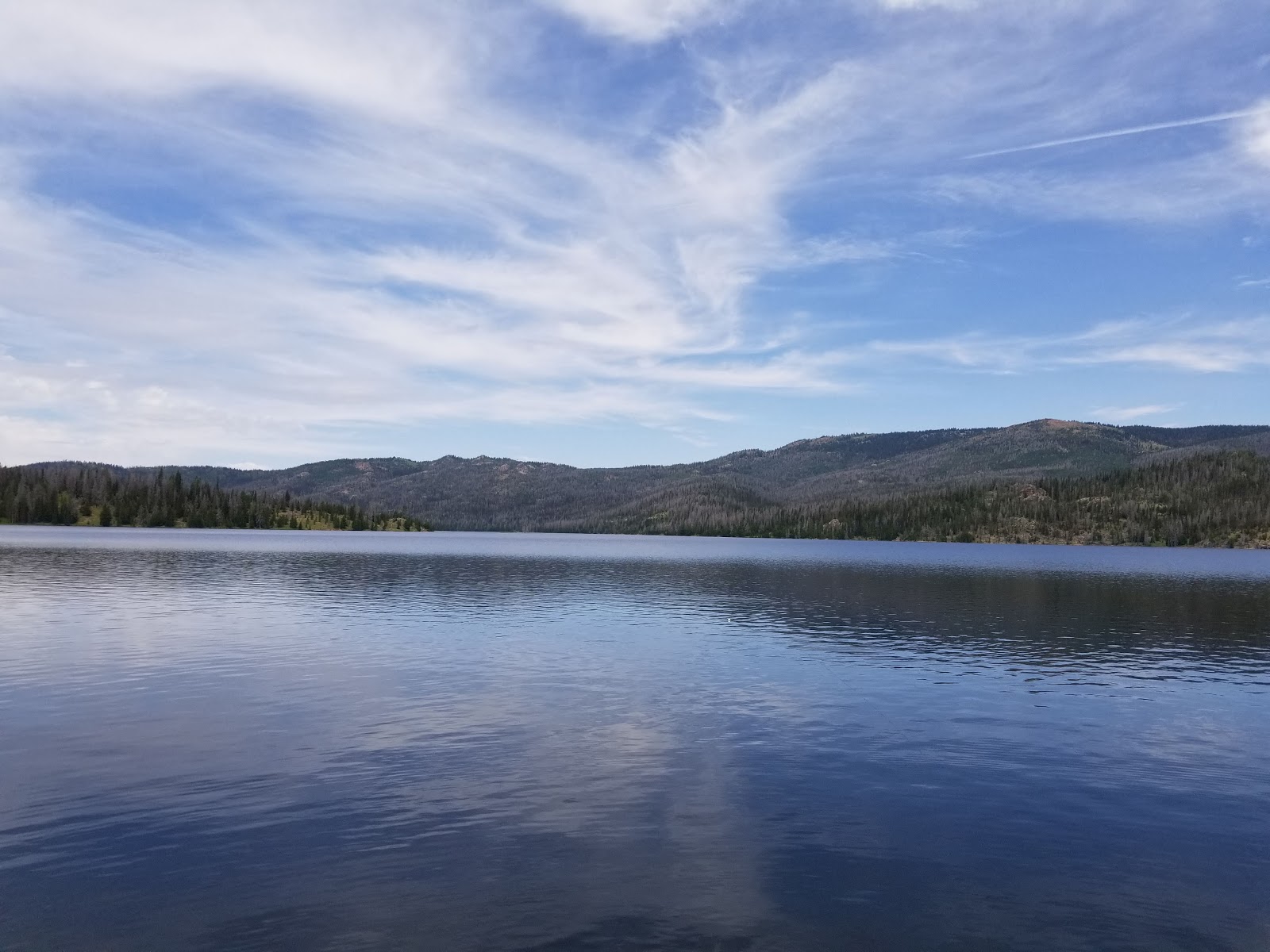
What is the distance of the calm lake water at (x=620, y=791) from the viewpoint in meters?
21.2

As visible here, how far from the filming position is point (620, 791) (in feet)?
102

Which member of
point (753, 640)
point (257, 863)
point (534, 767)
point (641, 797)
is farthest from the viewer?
point (753, 640)

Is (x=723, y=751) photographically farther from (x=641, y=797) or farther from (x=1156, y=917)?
(x=1156, y=917)

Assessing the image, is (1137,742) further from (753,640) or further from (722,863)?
(753,640)

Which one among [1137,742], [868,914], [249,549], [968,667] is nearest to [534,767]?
[868,914]

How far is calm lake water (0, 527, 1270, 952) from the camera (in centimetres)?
2120

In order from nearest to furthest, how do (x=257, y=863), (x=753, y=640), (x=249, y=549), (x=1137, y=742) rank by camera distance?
(x=257, y=863), (x=1137, y=742), (x=753, y=640), (x=249, y=549)

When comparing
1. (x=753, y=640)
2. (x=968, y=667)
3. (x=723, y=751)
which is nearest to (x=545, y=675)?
(x=723, y=751)

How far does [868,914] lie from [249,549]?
20190 centimetres

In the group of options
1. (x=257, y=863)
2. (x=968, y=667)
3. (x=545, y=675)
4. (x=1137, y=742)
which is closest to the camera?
(x=257, y=863)

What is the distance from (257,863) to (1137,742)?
37532 millimetres

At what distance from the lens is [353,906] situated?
21.5 metres

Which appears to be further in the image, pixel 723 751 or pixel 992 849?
pixel 723 751

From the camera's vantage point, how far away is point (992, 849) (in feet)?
85.6
